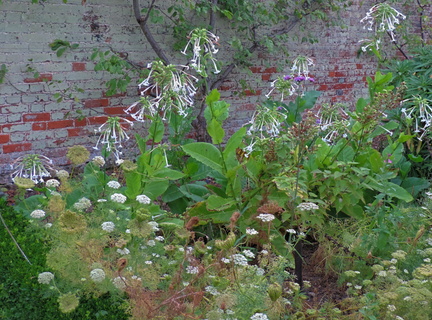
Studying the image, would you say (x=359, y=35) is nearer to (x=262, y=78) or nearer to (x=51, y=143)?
(x=262, y=78)

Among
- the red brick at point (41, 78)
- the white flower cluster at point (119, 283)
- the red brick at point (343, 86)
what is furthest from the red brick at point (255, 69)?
the white flower cluster at point (119, 283)

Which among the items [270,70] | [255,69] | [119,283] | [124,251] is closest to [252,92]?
[255,69]

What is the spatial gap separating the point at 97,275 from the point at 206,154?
145cm

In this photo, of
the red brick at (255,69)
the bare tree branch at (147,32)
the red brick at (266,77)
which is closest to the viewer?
the bare tree branch at (147,32)

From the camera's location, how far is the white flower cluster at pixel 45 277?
223cm

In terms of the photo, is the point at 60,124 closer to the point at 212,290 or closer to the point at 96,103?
the point at 96,103

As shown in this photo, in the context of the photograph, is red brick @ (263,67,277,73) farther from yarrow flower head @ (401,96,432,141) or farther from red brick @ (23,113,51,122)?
red brick @ (23,113,51,122)

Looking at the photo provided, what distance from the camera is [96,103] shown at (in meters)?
5.28

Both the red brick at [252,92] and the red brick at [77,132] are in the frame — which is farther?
the red brick at [252,92]

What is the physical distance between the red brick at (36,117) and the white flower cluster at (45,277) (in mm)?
2881

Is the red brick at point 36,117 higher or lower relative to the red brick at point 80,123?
higher

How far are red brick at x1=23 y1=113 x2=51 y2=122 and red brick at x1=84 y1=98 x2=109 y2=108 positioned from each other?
0.37m

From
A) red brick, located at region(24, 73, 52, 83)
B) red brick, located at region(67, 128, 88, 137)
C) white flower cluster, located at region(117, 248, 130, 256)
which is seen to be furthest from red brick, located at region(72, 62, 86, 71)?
white flower cluster, located at region(117, 248, 130, 256)

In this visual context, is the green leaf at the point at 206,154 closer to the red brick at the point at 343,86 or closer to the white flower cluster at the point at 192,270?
the white flower cluster at the point at 192,270
